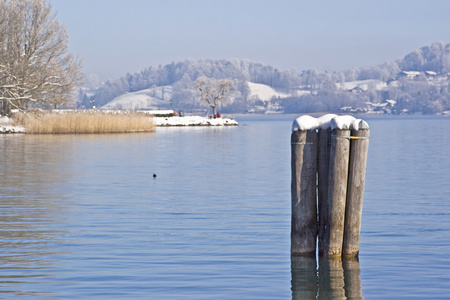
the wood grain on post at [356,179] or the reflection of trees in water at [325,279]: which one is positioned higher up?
the wood grain on post at [356,179]

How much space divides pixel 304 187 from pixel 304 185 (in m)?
0.03

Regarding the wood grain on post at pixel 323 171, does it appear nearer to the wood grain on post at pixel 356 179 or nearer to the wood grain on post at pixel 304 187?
the wood grain on post at pixel 304 187

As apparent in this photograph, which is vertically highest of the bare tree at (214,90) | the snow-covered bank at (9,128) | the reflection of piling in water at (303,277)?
the bare tree at (214,90)

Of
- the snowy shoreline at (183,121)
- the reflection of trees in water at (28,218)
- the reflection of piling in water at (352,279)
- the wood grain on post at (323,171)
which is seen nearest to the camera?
the reflection of piling in water at (352,279)

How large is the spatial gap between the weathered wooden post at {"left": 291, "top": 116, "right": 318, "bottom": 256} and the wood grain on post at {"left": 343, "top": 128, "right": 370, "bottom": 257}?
53 centimetres

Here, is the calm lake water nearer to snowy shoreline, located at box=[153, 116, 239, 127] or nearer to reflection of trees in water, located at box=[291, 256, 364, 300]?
reflection of trees in water, located at box=[291, 256, 364, 300]

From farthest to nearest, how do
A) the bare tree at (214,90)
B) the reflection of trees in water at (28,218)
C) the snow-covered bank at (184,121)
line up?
the bare tree at (214,90) → the snow-covered bank at (184,121) → the reflection of trees in water at (28,218)

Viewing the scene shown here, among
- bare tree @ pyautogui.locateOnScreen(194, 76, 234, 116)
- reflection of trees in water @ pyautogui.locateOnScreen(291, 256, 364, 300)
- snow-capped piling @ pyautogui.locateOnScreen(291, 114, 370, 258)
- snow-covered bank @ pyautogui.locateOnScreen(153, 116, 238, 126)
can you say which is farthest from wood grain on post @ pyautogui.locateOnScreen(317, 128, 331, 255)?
bare tree @ pyautogui.locateOnScreen(194, 76, 234, 116)

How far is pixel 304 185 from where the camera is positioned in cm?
1047

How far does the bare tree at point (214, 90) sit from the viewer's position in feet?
471

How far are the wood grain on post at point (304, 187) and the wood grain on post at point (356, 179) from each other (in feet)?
1.75

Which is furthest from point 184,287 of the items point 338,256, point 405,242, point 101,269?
point 405,242

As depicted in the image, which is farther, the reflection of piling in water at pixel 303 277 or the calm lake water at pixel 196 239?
the calm lake water at pixel 196 239

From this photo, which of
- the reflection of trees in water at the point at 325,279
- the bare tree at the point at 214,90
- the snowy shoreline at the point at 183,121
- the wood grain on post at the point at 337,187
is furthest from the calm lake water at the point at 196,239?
the bare tree at the point at 214,90
